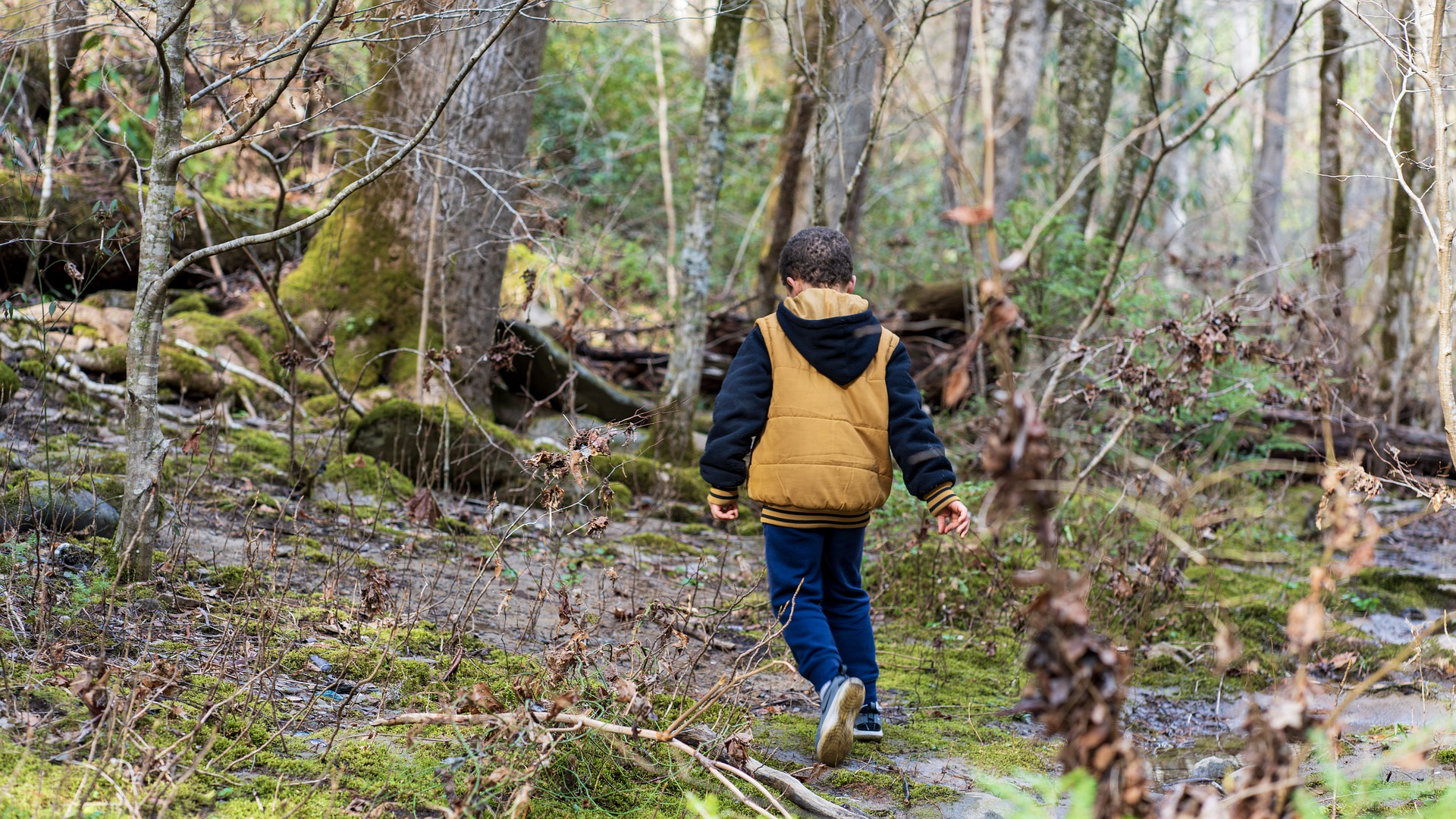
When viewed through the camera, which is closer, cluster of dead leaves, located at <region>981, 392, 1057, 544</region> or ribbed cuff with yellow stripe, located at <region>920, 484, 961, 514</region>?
cluster of dead leaves, located at <region>981, 392, 1057, 544</region>

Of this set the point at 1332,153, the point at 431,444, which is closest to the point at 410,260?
the point at 431,444

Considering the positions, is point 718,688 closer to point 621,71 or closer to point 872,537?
point 872,537

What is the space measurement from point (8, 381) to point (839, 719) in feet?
18.0

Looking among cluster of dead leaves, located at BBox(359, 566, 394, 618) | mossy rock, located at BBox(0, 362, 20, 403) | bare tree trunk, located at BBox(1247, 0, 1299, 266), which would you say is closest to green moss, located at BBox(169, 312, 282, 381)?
mossy rock, located at BBox(0, 362, 20, 403)

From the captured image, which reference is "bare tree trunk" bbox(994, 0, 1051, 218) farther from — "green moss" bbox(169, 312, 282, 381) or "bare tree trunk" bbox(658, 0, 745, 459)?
"green moss" bbox(169, 312, 282, 381)

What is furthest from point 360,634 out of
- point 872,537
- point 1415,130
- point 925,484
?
point 1415,130

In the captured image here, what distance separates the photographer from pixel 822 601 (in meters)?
3.96

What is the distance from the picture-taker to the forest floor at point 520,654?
8.99 feet

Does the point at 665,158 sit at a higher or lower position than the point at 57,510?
higher

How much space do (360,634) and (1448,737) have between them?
3.90m

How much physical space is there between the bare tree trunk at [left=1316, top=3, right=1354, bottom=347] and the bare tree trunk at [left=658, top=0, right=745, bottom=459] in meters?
5.21

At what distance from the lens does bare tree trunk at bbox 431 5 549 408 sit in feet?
23.4

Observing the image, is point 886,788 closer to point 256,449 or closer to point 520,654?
point 520,654

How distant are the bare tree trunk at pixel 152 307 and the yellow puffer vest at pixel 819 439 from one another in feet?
7.03
